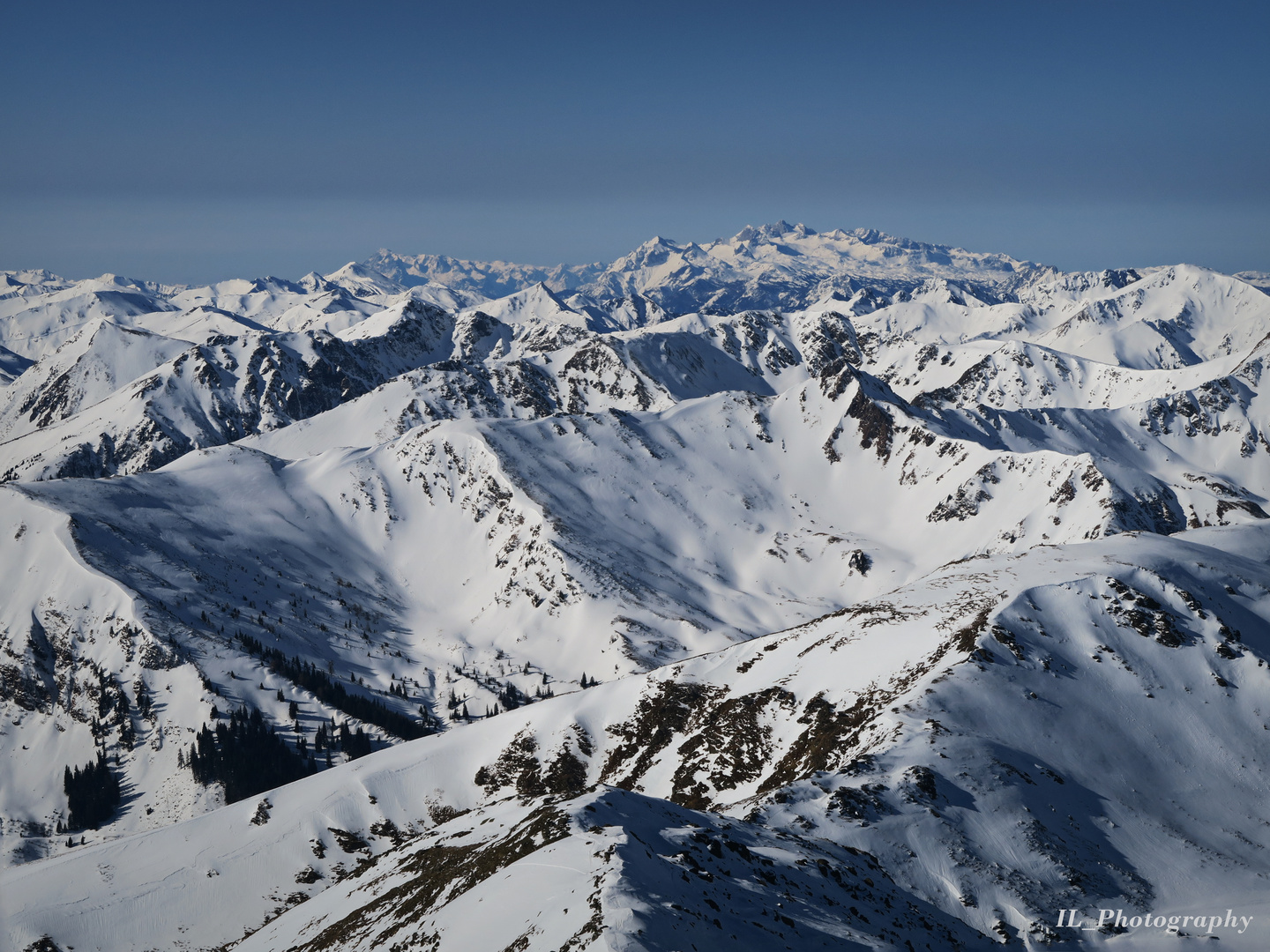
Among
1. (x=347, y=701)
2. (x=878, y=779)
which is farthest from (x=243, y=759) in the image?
(x=878, y=779)

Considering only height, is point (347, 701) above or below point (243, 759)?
above

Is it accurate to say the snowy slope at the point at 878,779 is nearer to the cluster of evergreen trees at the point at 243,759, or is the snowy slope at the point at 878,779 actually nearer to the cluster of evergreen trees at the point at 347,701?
the cluster of evergreen trees at the point at 243,759

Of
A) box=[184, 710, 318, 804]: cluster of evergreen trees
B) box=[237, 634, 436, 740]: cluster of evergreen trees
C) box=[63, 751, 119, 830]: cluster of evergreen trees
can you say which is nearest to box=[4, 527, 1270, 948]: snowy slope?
box=[184, 710, 318, 804]: cluster of evergreen trees

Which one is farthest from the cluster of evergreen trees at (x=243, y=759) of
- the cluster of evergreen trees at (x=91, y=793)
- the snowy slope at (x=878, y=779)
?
the snowy slope at (x=878, y=779)

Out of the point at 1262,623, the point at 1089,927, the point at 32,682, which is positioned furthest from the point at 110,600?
the point at 1262,623

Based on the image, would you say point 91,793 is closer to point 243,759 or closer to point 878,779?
point 243,759

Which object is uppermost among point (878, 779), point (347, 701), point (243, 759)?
point (878, 779)

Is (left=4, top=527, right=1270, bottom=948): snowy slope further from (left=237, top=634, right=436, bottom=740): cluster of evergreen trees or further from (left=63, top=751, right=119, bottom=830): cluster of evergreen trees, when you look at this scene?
(left=237, top=634, right=436, bottom=740): cluster of evergreen trees
